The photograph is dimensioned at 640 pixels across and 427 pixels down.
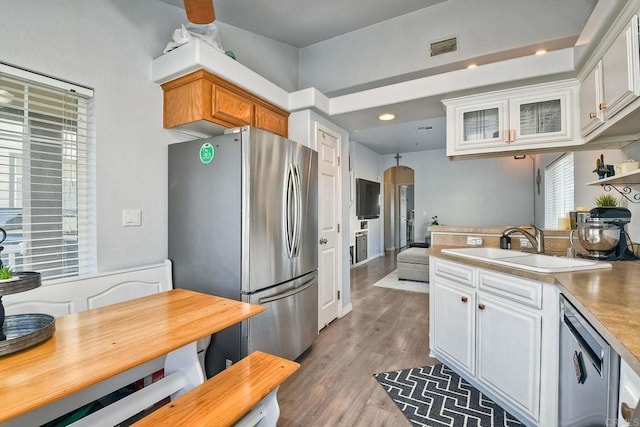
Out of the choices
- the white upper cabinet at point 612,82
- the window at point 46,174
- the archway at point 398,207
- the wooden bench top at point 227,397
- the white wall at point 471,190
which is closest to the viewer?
the wooden bench top at point 227,397

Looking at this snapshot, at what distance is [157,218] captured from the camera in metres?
2.18

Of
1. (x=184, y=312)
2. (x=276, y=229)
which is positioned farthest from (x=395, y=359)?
(x=184, y=312)

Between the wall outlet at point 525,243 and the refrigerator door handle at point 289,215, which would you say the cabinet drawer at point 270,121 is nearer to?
the refrigerator door handle at point 289,215

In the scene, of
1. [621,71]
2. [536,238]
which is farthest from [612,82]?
[536,238]

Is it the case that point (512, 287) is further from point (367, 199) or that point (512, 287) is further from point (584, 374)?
point (367, 199)

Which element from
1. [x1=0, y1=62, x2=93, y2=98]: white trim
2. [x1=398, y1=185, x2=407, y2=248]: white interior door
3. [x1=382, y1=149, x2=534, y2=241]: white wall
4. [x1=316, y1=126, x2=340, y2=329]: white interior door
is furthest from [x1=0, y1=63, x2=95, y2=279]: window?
[x1=398, y1=185, x2=407, y2=248]: white interior door

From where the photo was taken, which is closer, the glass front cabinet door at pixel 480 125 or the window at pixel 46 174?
the window at pixel 46 174

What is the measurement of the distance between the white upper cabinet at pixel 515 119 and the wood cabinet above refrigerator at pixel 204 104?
5.72ft

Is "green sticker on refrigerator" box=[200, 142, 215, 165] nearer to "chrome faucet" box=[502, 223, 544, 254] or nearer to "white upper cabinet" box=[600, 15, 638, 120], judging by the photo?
"white upper cabinet" box=[600, 15, 638, 120]

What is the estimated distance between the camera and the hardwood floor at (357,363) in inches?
70.0

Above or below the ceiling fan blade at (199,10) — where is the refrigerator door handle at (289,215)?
below

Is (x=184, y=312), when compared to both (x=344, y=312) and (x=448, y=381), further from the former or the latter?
(x=344, y=312)

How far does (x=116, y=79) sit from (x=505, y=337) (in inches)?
116

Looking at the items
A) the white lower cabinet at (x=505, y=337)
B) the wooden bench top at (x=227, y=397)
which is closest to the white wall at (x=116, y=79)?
the wooden bench top at (x=227, y=397)
